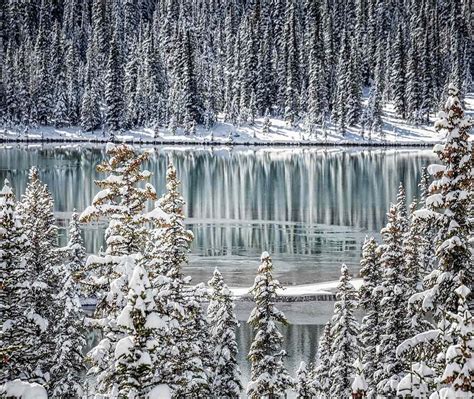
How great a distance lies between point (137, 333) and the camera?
12.7 m

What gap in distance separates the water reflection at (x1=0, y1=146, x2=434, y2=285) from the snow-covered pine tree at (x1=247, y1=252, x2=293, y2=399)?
30.0 meters

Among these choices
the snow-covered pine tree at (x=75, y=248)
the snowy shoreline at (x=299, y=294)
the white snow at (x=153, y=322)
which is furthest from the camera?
the snowy shoreline at (x=299, y=294)

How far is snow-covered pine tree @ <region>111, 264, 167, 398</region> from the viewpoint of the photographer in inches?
489

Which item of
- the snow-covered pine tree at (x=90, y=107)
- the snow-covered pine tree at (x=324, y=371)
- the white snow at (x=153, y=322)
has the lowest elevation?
the snow-covered pine tree at (x=324, y=371)

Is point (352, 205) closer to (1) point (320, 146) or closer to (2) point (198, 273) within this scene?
(2) point (198, 273)

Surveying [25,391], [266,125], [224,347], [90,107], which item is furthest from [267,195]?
[25,391]

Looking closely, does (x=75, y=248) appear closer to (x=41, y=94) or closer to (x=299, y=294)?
(x=299, y=294)

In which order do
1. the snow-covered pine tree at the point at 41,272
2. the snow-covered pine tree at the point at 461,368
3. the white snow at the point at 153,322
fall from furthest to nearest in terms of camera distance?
the snow-covered pine tree at the point at 41,272 → the white snow at the point at 153,322 → the snow-covered pine tree at the point at 461,368

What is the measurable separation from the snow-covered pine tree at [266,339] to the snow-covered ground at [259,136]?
5503 inches

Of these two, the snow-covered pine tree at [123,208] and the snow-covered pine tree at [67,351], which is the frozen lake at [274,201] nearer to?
the snow-covered pine tree at [67,351]

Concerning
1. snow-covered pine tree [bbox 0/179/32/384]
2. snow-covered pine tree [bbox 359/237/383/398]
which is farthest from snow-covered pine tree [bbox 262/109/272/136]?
snow-covered pine tree [bbox 0/179/32/384]

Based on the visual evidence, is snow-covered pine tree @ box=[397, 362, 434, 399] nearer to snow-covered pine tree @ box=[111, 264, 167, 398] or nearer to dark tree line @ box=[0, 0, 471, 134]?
snow-covered pine tree @ box=[111, 264, 167, 398]

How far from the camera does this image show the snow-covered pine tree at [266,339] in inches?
808

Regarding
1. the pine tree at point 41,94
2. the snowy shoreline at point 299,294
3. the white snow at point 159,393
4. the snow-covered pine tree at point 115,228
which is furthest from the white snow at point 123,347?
the pine tree at point 41,94
